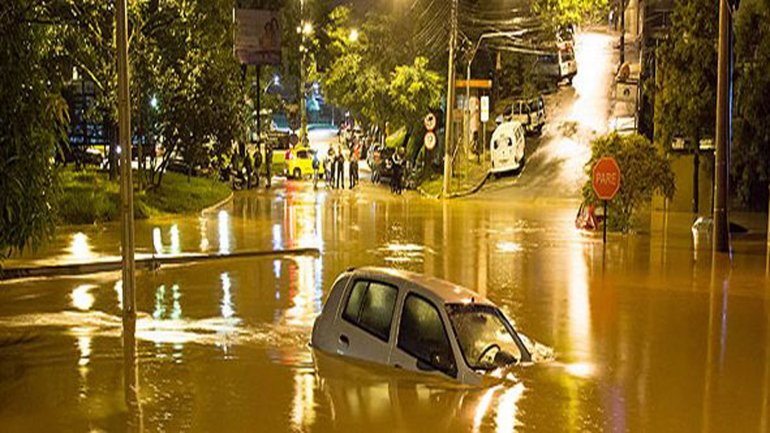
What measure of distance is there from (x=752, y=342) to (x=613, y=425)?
16.1ft

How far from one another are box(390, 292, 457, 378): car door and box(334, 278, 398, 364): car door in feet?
0.47

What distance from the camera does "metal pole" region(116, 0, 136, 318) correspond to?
13.9 m

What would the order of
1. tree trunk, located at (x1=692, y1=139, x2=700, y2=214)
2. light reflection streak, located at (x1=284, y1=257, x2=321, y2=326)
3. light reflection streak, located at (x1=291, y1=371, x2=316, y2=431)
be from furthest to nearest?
tree trunk, located at (x1=692, y1=139, x2=700, y2=214) → light reflection streak, located at (x1=284, y1=257, x2=321, y2=326) → light reflection streak, located at (x1=291, y1=371, x2=316, y2=431)

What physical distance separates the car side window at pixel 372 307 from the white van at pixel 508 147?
3660 cm

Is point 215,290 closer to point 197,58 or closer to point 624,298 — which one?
point 624,298

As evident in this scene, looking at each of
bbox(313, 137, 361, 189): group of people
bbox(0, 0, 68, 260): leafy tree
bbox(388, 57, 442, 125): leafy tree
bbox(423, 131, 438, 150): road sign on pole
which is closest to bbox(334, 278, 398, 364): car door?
bbox(0, 0, 68, 260): leafy tree

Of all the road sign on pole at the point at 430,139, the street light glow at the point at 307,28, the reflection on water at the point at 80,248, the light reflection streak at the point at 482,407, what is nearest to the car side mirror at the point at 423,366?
the light reflection streak at the point at 482,407

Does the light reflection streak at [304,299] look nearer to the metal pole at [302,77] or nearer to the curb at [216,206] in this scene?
the curb at [216,206]

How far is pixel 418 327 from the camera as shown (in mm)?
9867

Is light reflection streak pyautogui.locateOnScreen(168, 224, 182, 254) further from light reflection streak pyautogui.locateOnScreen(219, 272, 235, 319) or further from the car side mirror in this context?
the car side mirror

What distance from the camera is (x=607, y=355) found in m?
11.8

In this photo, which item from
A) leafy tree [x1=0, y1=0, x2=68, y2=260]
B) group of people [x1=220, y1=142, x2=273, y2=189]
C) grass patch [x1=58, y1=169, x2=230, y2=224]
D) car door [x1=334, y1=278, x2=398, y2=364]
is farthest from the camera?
group of people [x1=220, y1=142, x2=273, y2=189]

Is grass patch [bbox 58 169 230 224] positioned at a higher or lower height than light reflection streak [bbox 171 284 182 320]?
higher

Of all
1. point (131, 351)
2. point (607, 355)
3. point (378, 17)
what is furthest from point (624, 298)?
point (378, 17)
